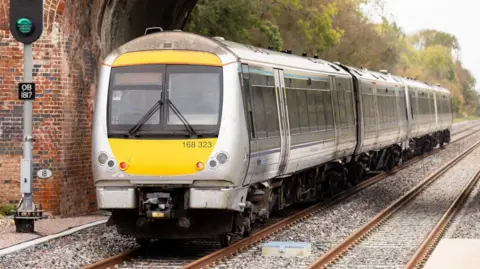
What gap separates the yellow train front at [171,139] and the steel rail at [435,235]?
89.3 inches

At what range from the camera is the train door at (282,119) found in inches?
587

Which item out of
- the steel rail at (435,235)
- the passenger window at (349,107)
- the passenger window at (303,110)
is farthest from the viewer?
the passenger window at (349,107)

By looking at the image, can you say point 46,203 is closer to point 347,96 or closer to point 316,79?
point 316,79

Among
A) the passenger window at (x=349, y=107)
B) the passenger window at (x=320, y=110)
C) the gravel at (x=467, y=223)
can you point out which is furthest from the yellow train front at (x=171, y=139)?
the passenger window at (x=349, y=107)

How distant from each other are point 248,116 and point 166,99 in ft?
3.67

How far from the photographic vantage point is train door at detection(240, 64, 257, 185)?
12.9 metres

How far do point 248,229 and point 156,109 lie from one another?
8.10 ft

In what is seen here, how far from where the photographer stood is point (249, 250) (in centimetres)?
1326

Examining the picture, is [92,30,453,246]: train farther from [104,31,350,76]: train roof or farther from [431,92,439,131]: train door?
[431,92,439,131]: train door

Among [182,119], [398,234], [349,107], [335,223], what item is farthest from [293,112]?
[349,107]

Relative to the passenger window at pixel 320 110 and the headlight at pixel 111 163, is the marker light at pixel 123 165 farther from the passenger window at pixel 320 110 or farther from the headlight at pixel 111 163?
the passenger window at pixel 320 110

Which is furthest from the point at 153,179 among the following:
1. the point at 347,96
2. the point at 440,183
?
the point at 440,183

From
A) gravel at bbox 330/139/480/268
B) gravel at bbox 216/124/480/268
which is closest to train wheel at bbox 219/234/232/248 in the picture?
gravel at bbox 216/124/480/268

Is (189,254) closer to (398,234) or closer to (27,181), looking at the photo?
(27,181)
